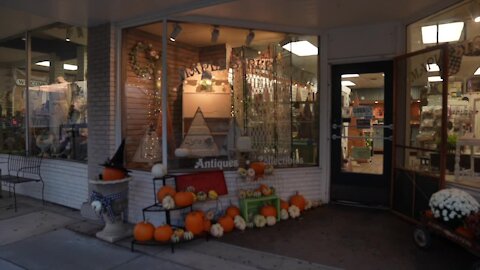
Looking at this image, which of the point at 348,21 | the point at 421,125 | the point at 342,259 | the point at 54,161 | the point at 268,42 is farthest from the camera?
the point at 54,161

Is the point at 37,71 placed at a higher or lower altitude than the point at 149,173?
higher

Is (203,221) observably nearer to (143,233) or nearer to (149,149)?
(143,233)

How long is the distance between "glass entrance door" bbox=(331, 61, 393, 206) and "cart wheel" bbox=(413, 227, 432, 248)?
4.79 ft

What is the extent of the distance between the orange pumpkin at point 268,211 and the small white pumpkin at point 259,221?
3.3 inches

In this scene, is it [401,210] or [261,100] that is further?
[261,100]

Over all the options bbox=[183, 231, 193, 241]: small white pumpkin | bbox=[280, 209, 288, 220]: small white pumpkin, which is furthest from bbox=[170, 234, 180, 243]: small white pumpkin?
bbox=[280, 209, 288, 220]: small white pumpkin

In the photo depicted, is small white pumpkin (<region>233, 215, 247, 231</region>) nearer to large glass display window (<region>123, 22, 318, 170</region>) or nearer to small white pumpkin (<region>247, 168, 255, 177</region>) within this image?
small white pumpkin (<region>247, 168, 255, 177</region>)

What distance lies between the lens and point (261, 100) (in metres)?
5.45

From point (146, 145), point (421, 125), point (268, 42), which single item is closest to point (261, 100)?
point (268, 42)

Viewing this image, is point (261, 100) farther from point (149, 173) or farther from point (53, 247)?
point (53, 247)

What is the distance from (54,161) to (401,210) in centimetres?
551

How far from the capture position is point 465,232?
3303 mm

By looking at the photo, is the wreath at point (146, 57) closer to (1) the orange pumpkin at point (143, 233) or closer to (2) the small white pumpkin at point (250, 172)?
(2) the small white pumpkin at point (250, 172)

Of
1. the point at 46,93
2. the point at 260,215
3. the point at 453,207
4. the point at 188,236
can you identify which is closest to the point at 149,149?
the point at 188,236
